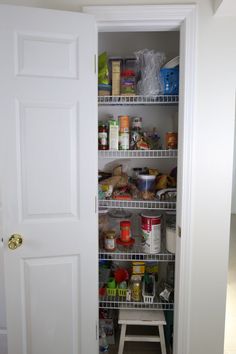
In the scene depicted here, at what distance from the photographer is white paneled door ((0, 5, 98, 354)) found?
1280 mm

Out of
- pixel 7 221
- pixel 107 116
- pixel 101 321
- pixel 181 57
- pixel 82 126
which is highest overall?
pixel 181 57

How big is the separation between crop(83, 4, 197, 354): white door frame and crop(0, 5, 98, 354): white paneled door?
174 mm

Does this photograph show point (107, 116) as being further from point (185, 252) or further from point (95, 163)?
point (185, 252)

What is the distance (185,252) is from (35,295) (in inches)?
32.5

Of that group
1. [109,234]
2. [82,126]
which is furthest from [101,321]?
[82,126]

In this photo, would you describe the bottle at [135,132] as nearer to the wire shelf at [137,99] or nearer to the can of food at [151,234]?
the wire shelf at [137,99]

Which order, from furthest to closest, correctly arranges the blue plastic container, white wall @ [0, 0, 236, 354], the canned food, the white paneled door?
the canned food → the blue plastic container → white wall @ [0, 0, 236, 354] → the white paneled door

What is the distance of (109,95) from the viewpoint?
5.34 feet

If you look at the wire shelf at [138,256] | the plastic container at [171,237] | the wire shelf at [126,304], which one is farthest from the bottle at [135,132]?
the wire shelf at [126,304]

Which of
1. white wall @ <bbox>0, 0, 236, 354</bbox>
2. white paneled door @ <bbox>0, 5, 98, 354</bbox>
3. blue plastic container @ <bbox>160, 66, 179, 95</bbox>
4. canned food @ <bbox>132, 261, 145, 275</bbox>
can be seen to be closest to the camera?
white paneled door @ <bbox>0, 5, 98, 354</bbox>

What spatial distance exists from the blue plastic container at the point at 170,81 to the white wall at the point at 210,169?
0.18 m

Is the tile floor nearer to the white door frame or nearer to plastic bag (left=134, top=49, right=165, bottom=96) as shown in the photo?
the white door frame

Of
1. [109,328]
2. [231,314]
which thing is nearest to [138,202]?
[109,328]

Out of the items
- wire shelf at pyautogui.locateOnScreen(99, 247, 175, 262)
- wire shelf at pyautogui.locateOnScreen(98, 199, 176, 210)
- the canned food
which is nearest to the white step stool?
the canned food
